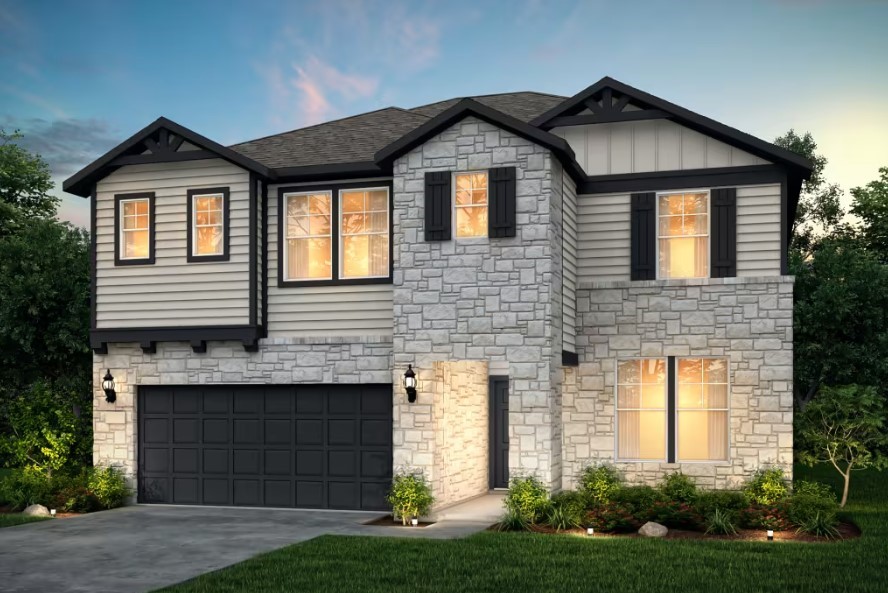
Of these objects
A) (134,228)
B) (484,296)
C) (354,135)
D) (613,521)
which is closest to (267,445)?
(134,228)

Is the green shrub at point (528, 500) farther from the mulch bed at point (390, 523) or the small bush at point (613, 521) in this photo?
the mulch bed at point (390, 523)

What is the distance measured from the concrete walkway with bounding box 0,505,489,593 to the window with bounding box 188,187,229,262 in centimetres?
450

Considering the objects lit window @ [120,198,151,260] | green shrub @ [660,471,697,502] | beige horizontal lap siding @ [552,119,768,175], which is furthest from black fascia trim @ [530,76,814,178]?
lit window @ [120,198,151,260]

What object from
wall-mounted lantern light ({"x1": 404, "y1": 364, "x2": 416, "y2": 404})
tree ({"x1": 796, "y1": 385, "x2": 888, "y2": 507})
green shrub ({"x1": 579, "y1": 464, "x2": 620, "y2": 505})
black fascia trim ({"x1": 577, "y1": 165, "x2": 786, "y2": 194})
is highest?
black fascia trim ({"x1": 577, "y1": 165, "x2": 786, "y2": 194})

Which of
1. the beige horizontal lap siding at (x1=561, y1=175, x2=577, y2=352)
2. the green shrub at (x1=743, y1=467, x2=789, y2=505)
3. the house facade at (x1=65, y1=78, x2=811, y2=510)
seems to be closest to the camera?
the green shrub at (x1=743, y1=467, x2=789, y2=505)

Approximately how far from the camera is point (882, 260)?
3120 centimetres

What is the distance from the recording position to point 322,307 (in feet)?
53.6

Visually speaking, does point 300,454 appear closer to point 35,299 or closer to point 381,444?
point 381,444

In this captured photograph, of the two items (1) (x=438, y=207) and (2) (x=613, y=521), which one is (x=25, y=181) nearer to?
(1) (x=438, y=207)

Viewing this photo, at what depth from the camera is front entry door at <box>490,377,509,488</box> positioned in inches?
758

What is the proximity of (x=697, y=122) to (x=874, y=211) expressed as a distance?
2008cm

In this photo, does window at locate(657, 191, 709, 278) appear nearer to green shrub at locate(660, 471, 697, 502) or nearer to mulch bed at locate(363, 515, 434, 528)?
green shrub at locate(660, 471, 697, 502)

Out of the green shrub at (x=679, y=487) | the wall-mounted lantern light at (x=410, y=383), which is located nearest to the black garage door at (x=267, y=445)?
the wall-mounted lantern light at (x=410, y=383)

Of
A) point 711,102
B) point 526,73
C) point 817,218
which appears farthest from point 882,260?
point 526,73
